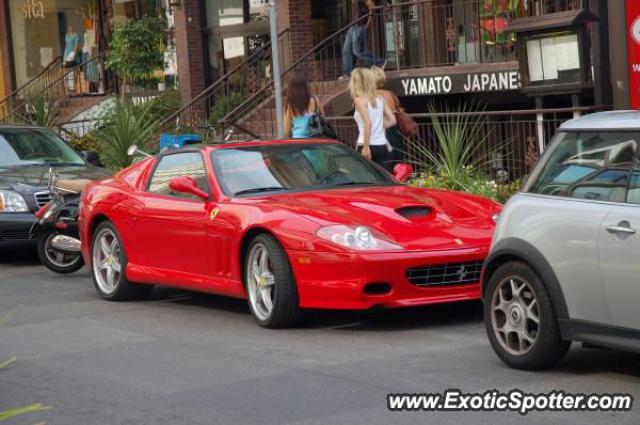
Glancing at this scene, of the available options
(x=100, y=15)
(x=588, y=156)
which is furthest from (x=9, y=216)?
(x=100, y=15)

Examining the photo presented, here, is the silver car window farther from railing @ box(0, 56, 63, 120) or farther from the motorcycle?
railing @ box(0, 56, 63, 120)

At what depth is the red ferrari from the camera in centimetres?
920

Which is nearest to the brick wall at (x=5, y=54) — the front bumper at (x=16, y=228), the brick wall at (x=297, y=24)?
the brick wall at (x=297, y=24)

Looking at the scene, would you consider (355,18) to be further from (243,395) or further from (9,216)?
(243,395)

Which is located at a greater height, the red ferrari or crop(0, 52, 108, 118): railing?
→ crop(0, 52, 108, 118): railing

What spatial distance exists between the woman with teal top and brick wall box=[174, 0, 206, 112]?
45.1ft

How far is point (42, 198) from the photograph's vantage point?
15.0 m

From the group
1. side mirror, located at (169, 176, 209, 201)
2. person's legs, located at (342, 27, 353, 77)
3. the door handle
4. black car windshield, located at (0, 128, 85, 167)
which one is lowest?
the door handle

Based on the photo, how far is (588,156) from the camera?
7.39 metres

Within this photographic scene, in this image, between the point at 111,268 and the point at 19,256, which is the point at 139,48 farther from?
the point at 111,268

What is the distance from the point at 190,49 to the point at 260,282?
1854 centimetres

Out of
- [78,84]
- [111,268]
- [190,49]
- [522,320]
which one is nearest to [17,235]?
[111,268]

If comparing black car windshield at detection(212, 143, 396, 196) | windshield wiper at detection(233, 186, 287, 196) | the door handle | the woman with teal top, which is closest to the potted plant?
the woman with teal top

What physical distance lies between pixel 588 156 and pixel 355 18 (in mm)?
15938
